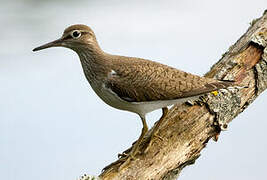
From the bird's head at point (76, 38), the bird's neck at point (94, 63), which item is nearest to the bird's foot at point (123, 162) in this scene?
the bird's neck at point (94, 63)

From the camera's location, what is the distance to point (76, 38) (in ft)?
27.9

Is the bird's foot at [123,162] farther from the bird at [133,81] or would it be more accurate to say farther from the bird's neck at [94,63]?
the bird's neck at [94,63]

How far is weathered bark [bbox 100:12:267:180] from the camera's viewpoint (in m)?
7.99

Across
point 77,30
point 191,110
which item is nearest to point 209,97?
point 191,110

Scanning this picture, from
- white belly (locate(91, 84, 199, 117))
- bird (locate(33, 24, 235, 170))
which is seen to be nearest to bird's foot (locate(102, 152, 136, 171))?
bird (locate(33, 24, 235, 170))

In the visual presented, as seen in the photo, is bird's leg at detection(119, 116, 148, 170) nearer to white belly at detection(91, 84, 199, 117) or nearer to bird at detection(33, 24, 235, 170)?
bird at detection(33, 24, 235, 170)

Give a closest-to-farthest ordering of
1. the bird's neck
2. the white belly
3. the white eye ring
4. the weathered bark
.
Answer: the weathered bark
the white belly
the bird's neck
the white eye ring

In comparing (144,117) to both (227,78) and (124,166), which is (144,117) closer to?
(124,166)

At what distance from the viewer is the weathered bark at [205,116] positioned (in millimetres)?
7992

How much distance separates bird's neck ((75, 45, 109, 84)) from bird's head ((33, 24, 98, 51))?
8cm

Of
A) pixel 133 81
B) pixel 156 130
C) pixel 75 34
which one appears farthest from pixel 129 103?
pixel 75 34

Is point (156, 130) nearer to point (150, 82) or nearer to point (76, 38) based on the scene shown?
point (150, 82)

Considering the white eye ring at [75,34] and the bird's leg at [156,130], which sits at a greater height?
the white eye ring at [75,34]

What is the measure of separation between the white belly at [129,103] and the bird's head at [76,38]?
0.70 m
